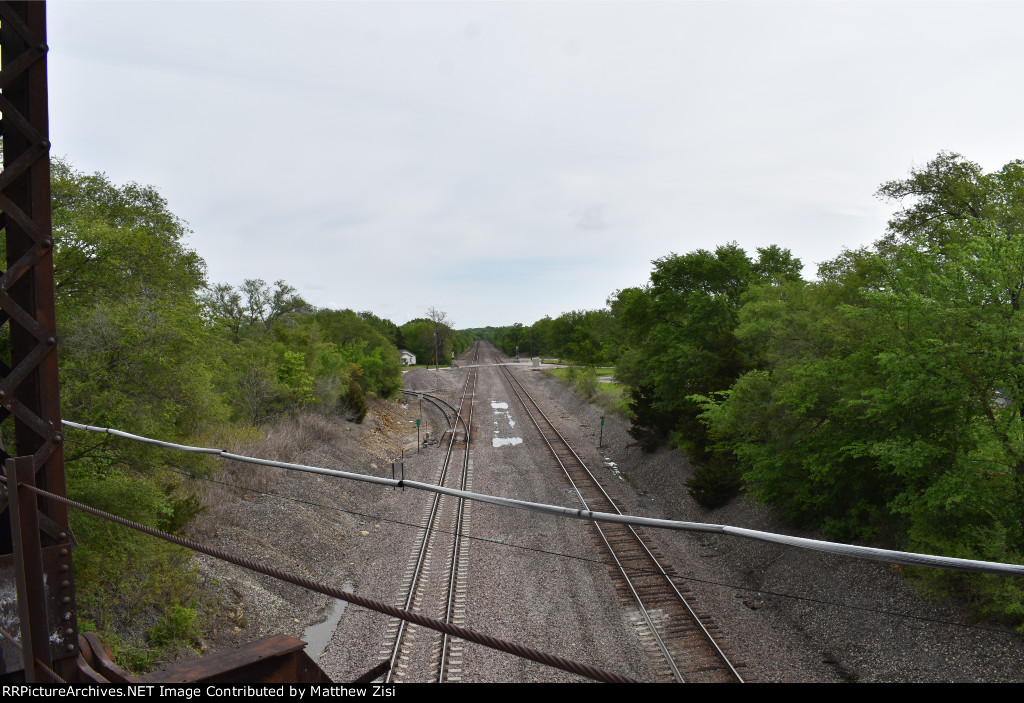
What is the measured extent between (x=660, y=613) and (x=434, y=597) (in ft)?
15.8

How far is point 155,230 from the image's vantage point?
75.0 feet

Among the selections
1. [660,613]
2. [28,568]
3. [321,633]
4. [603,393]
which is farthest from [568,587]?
[603,393]

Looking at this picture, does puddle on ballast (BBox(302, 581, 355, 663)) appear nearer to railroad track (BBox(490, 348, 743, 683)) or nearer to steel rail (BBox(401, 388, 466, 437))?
railroad track (BBox(490, 348, 743, 683))

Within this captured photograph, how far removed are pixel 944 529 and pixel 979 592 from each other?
1091 mm

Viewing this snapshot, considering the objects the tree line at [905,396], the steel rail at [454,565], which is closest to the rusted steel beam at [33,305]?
the steel rail at [454,565]

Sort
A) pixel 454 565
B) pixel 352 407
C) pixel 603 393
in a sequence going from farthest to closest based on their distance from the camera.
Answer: pixel 603 393
pixel 352 407
pixel 454 565

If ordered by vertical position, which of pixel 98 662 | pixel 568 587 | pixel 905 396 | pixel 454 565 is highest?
pixel 905 396

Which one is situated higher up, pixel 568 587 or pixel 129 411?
pixel 129 411

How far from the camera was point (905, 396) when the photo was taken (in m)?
11.3

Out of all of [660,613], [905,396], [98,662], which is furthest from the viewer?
[660,613]

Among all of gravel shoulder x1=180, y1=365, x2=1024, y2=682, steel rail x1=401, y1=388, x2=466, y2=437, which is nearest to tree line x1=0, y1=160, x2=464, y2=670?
gravel shoulder x1=180, y1=365, x2=1024, y2=682

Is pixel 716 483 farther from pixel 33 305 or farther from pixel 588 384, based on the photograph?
pixel 588 384

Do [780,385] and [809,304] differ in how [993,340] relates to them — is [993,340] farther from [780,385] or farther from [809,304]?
[809,304]

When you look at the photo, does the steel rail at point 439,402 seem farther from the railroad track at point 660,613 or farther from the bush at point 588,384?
the railroad track at point 660,613
